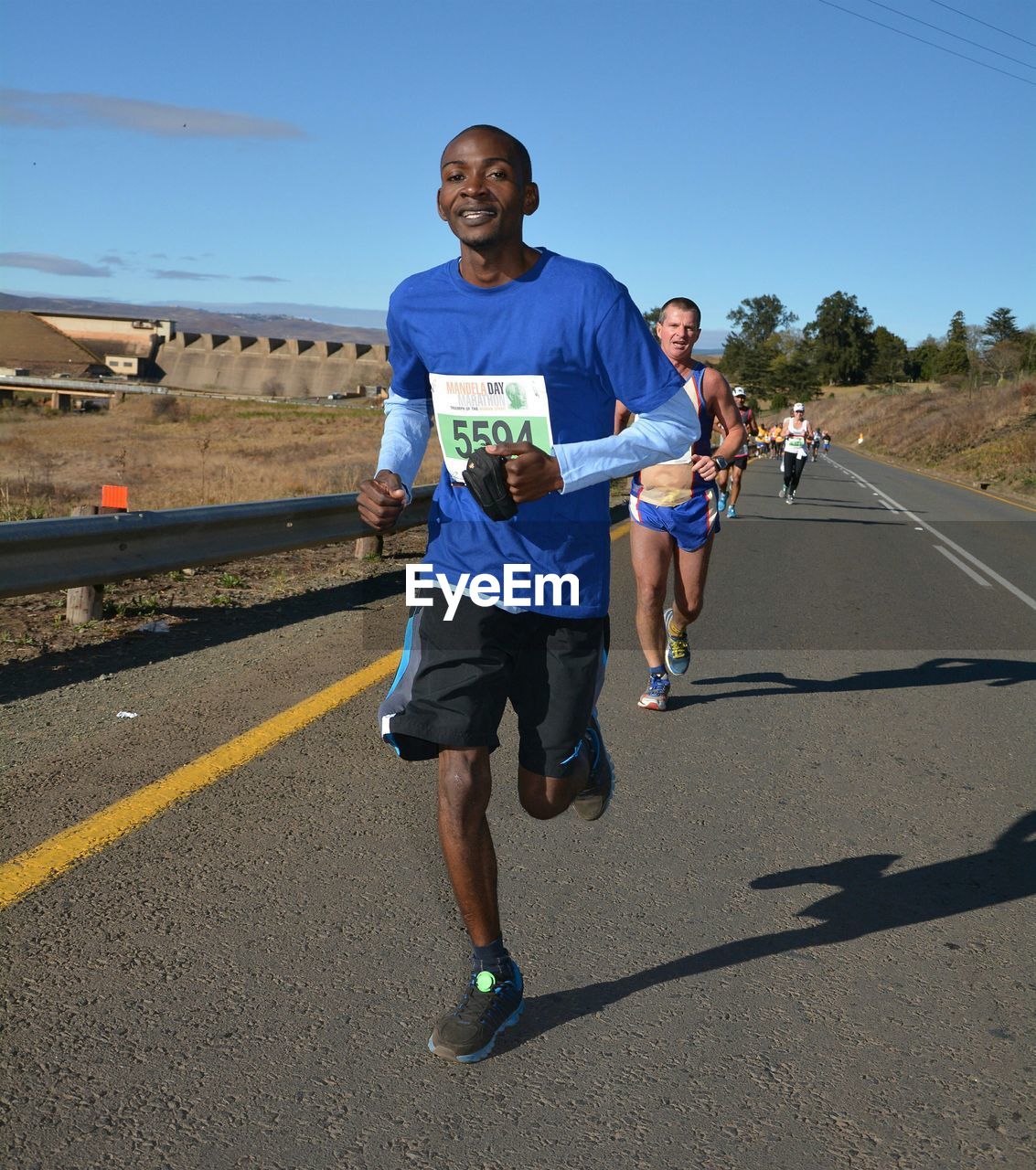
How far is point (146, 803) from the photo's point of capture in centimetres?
446

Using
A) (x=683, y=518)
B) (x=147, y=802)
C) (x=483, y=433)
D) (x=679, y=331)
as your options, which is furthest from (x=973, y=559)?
(x=483, y=433)

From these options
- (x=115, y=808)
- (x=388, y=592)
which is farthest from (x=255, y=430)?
(x=115, y=808)

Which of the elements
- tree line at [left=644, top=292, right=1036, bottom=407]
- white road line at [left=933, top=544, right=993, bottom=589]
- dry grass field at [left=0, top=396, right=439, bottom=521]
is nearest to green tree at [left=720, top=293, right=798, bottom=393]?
tree line at [left=644, top=292, right=1036, bottom=407]

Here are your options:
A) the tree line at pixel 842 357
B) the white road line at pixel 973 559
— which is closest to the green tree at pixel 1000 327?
the tree line at pixel 842 357

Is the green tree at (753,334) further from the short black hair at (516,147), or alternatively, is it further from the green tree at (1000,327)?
the short black hair at (516,147)

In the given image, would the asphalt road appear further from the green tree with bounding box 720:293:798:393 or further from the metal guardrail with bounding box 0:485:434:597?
the green tree with bounding box 720:293:798:393

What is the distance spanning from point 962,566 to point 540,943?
466 inches

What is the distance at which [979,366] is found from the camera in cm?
9188

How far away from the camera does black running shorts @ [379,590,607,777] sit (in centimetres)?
304

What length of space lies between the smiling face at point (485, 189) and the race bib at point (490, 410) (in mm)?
318

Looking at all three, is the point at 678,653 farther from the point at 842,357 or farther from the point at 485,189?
the point at 842,357

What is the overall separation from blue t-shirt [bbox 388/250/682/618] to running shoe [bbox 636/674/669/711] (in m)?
3.25

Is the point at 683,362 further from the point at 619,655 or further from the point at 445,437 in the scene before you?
the point at 445,437

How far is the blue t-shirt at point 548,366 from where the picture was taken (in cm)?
Result: 298
